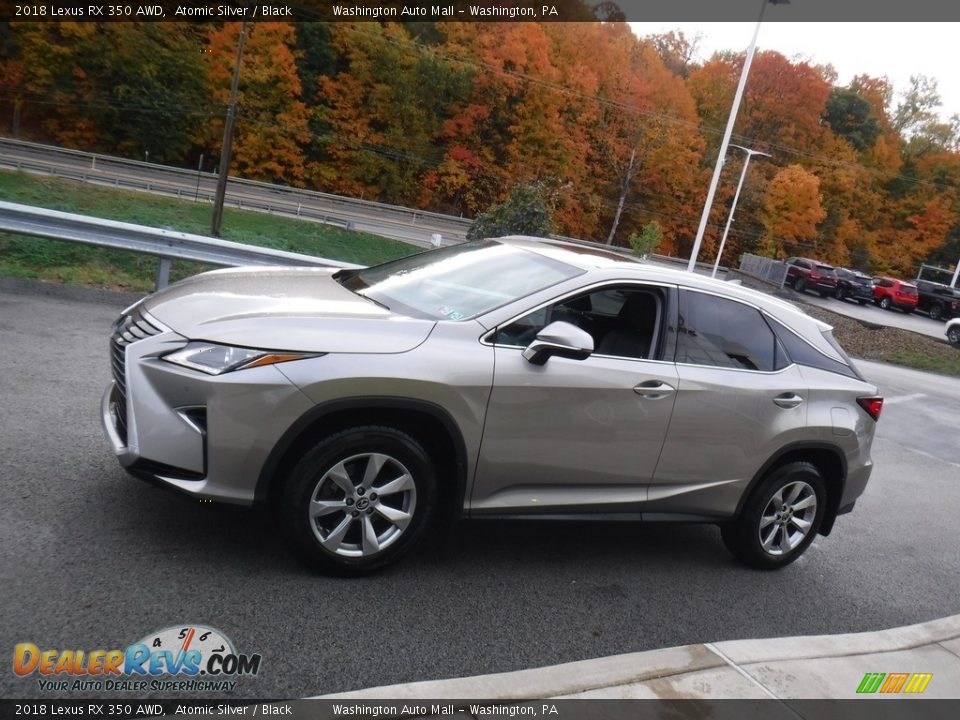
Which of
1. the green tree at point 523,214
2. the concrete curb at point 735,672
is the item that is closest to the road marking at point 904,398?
the green tree at point 523,214

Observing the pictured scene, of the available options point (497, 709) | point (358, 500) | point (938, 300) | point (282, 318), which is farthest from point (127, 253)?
point (938, 300)

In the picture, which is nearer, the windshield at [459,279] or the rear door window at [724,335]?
the windshield at [459,279]

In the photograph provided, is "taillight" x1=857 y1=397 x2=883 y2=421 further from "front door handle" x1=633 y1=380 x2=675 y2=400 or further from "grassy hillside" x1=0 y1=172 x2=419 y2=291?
"grassy hillside" x1=0 y1=172 x2=419 y2=291

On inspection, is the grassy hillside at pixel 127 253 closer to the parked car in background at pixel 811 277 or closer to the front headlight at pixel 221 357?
Result: the front headlight at pixel 221 357

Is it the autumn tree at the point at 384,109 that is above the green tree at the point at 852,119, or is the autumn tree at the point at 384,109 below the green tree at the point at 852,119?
below

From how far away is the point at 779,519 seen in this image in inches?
203

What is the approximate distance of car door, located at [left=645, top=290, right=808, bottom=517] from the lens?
14.9ft

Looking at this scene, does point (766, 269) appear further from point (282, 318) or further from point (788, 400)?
point (282, 318)

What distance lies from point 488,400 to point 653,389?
1.01 meters

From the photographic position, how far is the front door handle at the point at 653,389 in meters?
4.34

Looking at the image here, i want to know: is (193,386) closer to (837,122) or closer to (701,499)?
(701,499)

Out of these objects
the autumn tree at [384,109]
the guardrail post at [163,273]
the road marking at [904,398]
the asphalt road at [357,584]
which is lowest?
the road marking at [904,398]

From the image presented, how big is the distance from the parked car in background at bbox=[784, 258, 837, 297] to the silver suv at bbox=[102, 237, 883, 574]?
132 feet

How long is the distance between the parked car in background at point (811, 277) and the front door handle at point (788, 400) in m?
40.8
